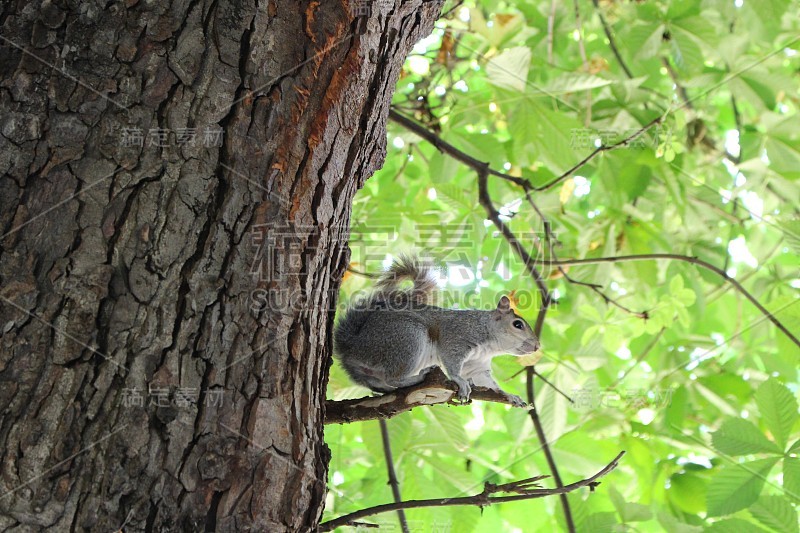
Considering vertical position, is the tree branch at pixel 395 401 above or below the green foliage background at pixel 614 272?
below

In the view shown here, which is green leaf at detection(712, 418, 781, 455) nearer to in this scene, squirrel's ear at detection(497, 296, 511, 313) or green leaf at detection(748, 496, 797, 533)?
green leaf at detection(748, 496, 797, 533)

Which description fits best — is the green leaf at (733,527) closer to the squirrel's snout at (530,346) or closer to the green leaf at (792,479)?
the green leaf at (792,479)

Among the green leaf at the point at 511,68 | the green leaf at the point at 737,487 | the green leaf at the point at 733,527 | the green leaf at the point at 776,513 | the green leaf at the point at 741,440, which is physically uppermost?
the green leaf at the point at 511,68

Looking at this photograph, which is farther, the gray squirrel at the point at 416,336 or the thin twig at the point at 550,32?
the thin twig at the point at 550,32

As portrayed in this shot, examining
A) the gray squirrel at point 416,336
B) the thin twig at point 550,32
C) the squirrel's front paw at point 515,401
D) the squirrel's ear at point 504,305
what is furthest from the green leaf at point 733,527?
the thin twig at point 550,32

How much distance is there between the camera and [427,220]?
2.31m

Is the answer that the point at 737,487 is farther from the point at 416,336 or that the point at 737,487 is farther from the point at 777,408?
the point at 416,336

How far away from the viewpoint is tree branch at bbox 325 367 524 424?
1.25 meters

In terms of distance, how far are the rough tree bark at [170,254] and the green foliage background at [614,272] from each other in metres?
0.86

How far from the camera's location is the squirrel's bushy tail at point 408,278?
2.03 metres

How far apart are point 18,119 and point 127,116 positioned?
14cm

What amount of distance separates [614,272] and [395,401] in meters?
1.62

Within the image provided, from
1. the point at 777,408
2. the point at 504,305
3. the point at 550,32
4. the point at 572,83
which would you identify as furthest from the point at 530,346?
the point at 550,32

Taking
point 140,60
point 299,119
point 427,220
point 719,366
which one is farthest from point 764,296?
point 140,60
